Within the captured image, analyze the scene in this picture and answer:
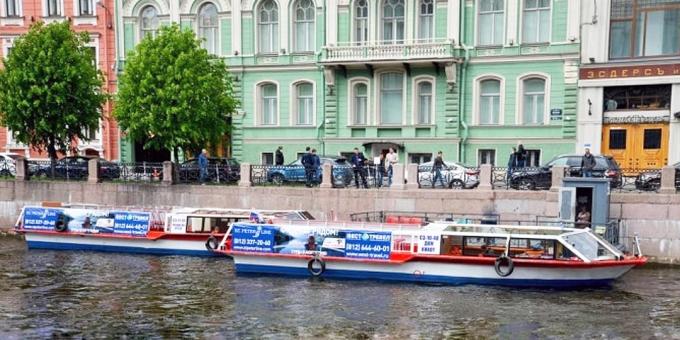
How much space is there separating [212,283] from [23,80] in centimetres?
1404

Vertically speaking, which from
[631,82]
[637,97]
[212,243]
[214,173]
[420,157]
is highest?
[631,82]

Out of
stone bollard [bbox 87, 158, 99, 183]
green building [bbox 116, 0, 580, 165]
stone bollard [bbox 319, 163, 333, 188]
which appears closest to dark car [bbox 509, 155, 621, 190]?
stone bollard [bbox 319, 163, 333, 188]

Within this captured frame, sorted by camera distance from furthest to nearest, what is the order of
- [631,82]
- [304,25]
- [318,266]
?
[304,25] < [631,82] < [318,266]

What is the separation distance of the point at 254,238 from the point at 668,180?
12592mm

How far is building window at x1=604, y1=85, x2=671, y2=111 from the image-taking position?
89.6ft

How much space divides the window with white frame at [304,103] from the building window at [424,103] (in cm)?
545

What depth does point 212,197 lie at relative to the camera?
24984 mm

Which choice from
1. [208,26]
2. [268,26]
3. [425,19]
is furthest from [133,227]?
[425,19]

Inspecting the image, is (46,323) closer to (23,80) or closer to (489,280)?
(489,280)

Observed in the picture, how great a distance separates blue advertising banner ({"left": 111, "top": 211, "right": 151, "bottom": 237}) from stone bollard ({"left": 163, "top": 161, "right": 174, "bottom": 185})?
2550 mm

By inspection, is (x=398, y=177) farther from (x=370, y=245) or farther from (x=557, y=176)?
(x=557, y=176)

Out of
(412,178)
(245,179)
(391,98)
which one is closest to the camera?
(412,178)

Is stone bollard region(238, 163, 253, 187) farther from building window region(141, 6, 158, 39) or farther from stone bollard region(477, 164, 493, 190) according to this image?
building window region(141, 6, 158, 39)

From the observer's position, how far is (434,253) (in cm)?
1812
